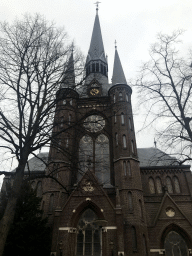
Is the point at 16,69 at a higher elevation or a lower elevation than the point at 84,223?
higher

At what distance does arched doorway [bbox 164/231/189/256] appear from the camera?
17.6 m

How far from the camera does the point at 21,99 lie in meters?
9.27

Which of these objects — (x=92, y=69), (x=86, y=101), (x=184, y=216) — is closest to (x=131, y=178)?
(x=184, y=216)

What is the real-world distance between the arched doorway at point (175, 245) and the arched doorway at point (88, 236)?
607cm

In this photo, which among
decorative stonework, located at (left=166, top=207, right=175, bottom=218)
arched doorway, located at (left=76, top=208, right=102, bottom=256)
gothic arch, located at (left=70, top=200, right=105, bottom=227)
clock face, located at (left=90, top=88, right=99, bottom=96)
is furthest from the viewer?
clock face, located at (left=90, top=88, right=99, bottom=96)

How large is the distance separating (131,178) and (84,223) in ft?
17.8

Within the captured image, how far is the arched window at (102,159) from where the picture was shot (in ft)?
66.6

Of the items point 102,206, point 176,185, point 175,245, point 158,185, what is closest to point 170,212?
point 175,245

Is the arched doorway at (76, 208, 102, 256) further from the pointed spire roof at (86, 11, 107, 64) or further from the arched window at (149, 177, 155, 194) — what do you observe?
the pointed spire roof at (86, 11, 107, 64)

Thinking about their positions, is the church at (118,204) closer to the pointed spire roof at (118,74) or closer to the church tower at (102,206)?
the church tower at (102,206)

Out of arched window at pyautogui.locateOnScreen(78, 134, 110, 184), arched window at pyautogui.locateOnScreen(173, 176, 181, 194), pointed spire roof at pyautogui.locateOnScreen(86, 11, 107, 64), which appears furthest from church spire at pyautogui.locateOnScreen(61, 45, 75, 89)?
pointed spire roof at pyautogui.locateOnScreen(86, 11, 107, 64)

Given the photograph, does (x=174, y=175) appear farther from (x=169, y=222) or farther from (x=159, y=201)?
(x=169, y=222)

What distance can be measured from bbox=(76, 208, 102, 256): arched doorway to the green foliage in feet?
8.11

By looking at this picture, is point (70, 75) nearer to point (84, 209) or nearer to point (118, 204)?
point (118, 204)
